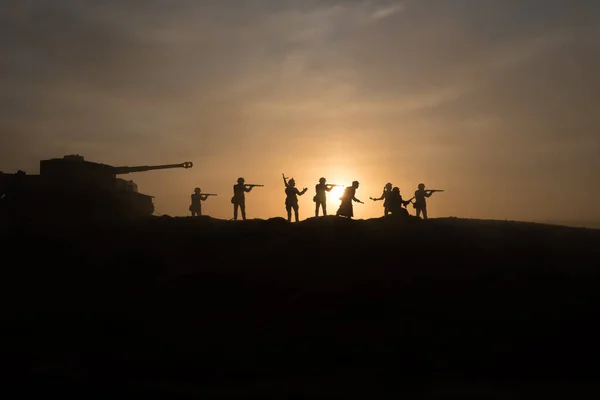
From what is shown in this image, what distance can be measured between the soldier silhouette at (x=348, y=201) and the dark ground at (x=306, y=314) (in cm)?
278

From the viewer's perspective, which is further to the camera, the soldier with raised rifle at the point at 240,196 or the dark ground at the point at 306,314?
the soldier with raised rifle at the point at 240,196

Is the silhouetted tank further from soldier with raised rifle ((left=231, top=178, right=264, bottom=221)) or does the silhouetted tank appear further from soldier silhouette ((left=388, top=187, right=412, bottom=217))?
soldier silhouette ((left=388, top=187, right=412, bottom=217))

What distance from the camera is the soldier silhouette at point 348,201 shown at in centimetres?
2027

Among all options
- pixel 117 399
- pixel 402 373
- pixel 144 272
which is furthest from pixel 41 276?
pixel 402 373

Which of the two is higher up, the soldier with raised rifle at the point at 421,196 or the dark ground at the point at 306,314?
the soldier with raised rifle at the point at 421,196

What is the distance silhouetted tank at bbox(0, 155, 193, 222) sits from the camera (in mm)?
23234

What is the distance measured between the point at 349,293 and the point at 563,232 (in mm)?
10041

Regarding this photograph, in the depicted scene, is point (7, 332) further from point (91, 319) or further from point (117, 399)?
point (117, 399)

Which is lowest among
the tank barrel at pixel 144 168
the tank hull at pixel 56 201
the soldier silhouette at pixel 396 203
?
the soldier silhouette at pixel 396 203

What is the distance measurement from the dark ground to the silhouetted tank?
234 inches

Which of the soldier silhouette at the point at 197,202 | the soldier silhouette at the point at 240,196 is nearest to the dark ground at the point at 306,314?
the soldier silhouette at the point at 240,196

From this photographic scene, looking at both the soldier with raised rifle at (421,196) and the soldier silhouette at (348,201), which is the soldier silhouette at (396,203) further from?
the soldier with raised rifle at (421,196)

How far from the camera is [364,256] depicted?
1484 centimetres

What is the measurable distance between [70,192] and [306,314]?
15729mm
